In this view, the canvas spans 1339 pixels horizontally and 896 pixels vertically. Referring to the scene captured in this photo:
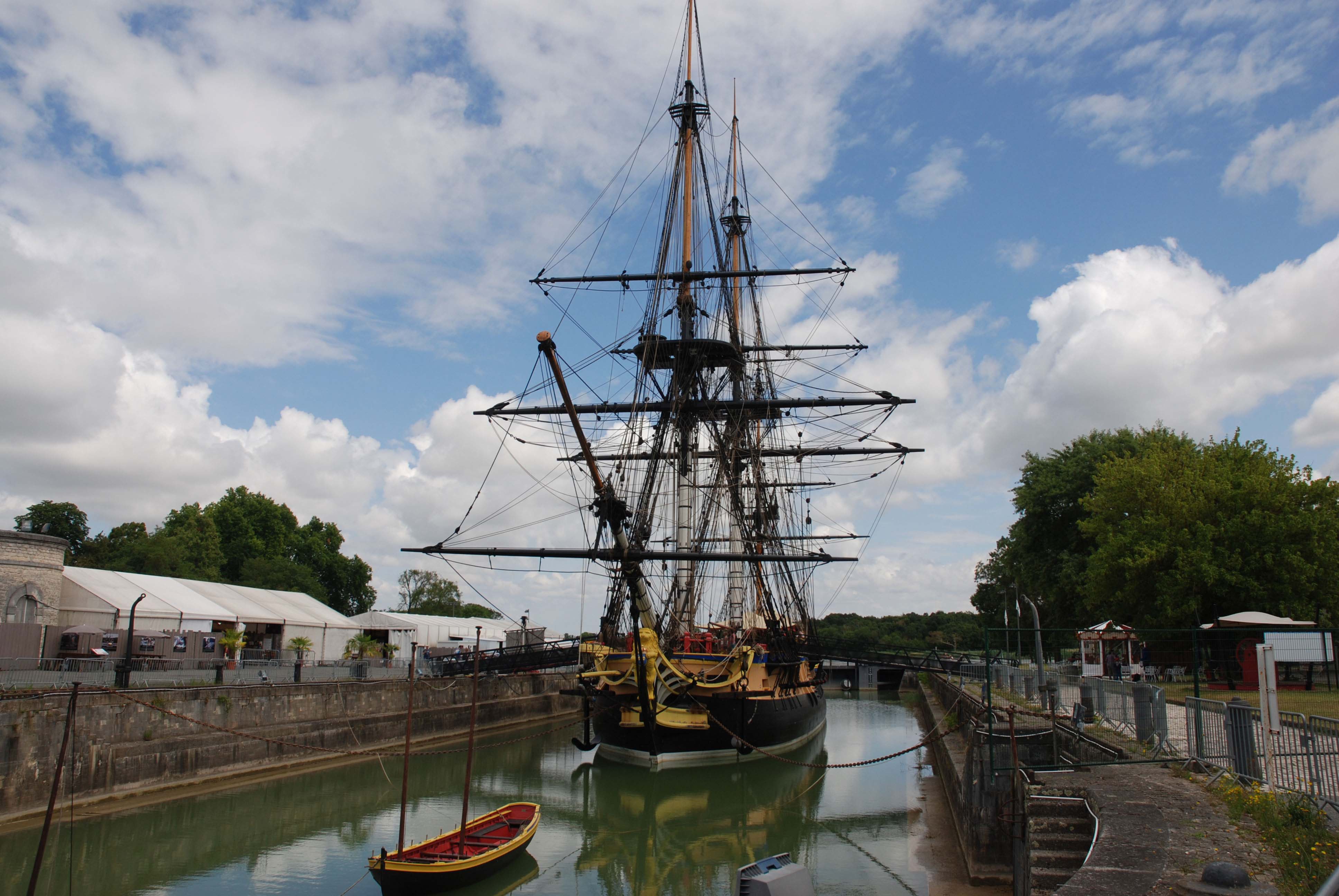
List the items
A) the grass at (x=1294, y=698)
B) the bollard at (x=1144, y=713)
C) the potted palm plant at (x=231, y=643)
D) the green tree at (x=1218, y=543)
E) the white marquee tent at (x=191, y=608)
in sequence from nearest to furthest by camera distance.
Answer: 1. the bollard at (x=1144, y=713)
2. the grass at (x=1294, y=698)
3. the green tree at (x=1218, y=543)
4. the white marquee tent at (x=191, y=608)
5. the potted palm plant at (x=231, y=643)

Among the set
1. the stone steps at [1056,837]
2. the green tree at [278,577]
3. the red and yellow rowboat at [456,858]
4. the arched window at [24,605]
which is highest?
the green tree at [278,577]

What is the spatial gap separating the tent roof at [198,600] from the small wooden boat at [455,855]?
21.4 m

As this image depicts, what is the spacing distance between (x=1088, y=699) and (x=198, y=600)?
31531mm

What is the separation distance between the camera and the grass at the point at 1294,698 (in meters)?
12.9

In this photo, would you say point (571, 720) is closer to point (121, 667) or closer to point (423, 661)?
point (423, 661)

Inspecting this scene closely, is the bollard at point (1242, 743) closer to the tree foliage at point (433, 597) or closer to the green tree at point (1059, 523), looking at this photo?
the green tree at point (1059, 523)

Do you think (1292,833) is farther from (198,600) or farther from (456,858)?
(198,600)

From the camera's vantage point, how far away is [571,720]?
4097 centimetres

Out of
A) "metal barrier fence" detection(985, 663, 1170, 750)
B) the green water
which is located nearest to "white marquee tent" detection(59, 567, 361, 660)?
the green water

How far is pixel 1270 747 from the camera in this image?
9.05 metres

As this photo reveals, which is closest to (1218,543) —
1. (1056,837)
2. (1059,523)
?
(1059,523)

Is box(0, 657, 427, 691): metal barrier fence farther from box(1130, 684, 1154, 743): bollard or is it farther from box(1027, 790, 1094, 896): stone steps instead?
box(1130, 684, 1154, 743): bollard

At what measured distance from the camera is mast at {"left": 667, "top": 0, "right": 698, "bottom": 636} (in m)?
31.1

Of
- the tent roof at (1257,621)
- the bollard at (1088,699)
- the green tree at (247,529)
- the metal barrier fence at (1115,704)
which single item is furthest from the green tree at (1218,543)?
the green tree at (247,529)
